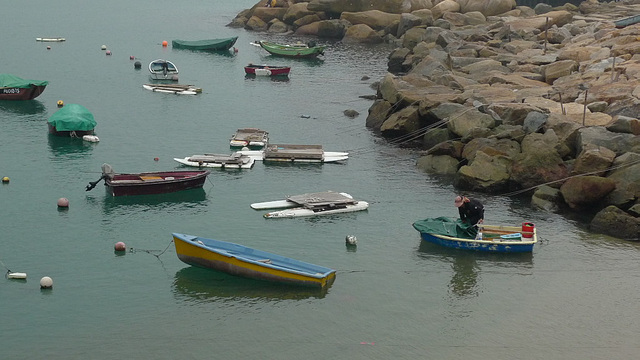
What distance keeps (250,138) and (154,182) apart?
38.7 ft

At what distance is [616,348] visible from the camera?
92.2 feet

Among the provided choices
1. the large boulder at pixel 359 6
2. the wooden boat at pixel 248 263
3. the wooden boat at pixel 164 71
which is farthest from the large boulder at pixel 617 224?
the large boulder at pixel 359 6

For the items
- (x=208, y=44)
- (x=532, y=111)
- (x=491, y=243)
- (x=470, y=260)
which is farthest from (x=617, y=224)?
(x=208, y=44)

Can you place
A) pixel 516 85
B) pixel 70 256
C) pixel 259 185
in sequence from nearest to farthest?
pixel 70 256, pixel 259 185, pixel 516 85

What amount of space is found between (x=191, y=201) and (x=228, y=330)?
1392cm

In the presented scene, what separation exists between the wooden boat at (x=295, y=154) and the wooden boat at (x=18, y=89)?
20830 mm

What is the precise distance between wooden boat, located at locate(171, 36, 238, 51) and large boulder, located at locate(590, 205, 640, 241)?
205 ft

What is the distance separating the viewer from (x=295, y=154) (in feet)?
157

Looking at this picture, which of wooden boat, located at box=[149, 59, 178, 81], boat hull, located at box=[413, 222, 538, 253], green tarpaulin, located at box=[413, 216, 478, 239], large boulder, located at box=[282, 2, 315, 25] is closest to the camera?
boat hull, located at box=[413, 222, 538, 253]

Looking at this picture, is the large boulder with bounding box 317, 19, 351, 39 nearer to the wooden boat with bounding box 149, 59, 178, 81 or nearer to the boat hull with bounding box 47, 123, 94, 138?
the wooden boat with bounding box 149, 59, 178, 81

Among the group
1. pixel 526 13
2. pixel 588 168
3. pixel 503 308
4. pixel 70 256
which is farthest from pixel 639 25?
pixel 70 256

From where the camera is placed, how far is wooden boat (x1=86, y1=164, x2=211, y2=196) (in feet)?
133

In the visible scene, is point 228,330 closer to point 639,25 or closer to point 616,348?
point 616,348

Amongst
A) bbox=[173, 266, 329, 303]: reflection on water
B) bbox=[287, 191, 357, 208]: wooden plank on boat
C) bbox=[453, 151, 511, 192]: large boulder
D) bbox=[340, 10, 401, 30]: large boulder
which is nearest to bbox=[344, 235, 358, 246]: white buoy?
bbox=[287, 191, 357, 208]: wooden plank on boat
